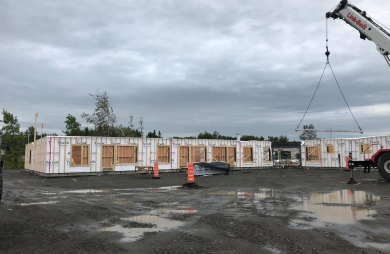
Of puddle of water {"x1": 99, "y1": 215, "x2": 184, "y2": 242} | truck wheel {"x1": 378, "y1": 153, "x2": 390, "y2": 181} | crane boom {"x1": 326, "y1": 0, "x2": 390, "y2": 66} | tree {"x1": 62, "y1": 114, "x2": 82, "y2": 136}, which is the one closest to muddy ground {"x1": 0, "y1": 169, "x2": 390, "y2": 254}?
puddle of water {"x1": 99, "y1": 215, "x2": 184, "y2": 242}

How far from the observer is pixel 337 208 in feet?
30.2

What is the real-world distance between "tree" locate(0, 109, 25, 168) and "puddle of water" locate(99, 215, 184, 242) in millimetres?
48626

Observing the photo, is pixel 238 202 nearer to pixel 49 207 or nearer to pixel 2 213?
pixel 49 207

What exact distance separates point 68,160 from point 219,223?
21248 millimetres

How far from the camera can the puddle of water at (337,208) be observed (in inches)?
298

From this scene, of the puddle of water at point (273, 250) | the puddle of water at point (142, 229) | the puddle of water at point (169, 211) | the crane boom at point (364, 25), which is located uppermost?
the crane boom at point (364, 25)

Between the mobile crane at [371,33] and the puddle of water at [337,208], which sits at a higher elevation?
the mobile crane at [371,33]

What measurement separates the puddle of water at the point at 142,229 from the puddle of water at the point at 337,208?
2.89 metres

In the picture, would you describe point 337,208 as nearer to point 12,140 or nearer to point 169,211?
point 169,211

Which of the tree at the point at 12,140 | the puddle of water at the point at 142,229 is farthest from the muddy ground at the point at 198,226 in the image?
the tree at the point at 12,140

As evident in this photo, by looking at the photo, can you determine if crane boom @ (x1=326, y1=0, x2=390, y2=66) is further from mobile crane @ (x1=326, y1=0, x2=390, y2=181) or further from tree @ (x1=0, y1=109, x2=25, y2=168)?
tree @ (x1=0, y1=109, x2=25, y2=168)

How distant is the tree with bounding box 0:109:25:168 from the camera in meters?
49.1

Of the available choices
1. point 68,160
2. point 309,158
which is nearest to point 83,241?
point 68,160

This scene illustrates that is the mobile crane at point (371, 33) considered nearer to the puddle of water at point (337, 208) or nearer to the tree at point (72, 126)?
the puddle of water at point (337, 208)
